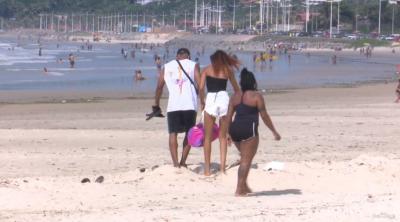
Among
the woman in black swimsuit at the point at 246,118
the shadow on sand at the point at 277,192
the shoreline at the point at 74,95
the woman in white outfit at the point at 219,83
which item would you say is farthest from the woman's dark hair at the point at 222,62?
Result: the shoreline at the point at 74,95

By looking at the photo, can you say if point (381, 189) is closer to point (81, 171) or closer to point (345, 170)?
point (345, 170)

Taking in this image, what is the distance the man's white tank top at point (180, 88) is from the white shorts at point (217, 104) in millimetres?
300

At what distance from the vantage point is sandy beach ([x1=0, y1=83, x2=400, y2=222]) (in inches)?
294

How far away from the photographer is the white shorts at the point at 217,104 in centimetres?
908

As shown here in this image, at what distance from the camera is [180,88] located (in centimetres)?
937

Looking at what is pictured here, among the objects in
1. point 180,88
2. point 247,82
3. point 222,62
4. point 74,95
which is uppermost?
point 222,62

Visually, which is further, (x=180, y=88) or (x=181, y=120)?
(x=181, y=120)

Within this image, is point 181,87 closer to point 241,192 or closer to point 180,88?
point 180,88

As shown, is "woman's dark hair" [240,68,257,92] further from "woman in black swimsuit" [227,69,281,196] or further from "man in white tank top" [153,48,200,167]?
"man in white tank top" [153,48,200,167]

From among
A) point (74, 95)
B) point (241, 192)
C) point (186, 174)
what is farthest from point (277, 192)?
point (74, 95)

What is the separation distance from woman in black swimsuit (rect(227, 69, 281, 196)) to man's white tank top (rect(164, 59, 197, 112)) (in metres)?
0.99

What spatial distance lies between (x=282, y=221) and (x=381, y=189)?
7.82ft

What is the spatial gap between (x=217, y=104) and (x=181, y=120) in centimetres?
57

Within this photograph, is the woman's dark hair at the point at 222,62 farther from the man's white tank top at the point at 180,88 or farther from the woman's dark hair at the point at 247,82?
the woman's dark hair at the point at 247,82
